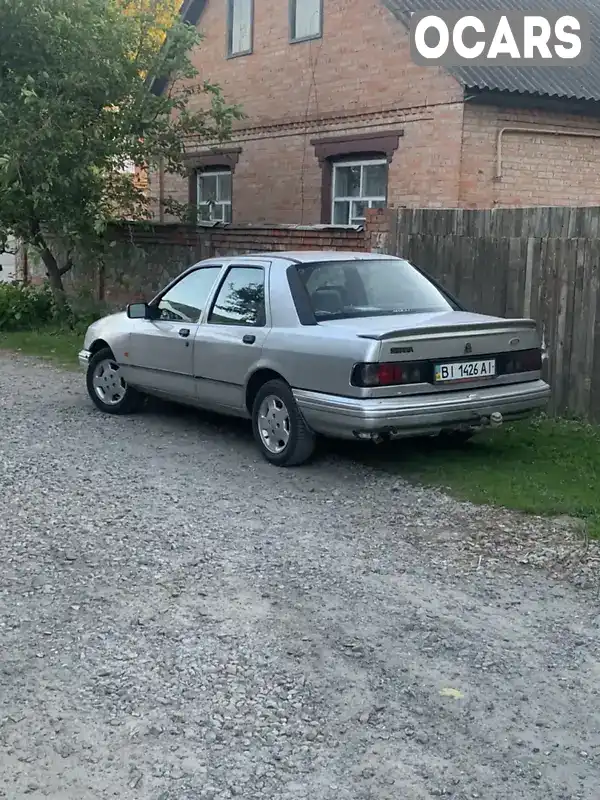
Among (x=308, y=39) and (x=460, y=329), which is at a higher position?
(x=308, y=39)

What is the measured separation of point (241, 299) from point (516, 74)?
822cm

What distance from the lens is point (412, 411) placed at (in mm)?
7168

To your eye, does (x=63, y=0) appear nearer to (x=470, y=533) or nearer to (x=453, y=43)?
(x=453, y=43)

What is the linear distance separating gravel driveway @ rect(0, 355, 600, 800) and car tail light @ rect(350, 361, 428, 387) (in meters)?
0.77

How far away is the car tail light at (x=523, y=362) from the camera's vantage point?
25.6 feet

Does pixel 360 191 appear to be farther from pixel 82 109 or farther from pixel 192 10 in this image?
pixel 192 10

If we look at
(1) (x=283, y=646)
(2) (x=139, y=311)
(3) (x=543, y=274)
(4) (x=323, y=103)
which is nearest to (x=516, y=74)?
(4) (x=323, y=103)

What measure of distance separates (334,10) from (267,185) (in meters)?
3.30

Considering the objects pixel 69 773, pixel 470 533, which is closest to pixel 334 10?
pixel 470 533

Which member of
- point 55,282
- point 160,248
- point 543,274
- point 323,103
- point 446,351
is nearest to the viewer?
point 446,351

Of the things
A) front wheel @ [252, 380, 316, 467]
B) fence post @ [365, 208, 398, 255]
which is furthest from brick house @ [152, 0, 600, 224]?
front wheel @ [252, 380, 316, 467]

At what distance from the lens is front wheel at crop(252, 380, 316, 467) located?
25.3ft

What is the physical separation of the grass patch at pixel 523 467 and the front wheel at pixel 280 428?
2.38 feet

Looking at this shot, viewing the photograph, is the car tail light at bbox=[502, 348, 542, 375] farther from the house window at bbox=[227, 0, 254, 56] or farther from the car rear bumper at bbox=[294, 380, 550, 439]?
the house window at bbox=[227, 0, 254, 56]
